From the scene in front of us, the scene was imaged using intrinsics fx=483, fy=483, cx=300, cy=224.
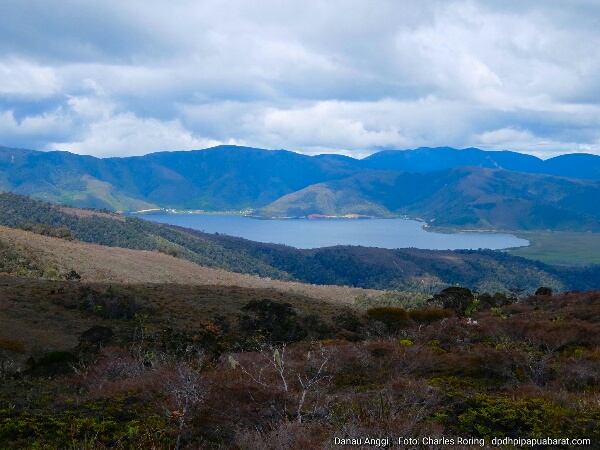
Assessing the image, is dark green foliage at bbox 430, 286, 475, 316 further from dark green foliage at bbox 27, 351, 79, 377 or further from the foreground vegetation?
dark green foliage at bbox 27, 351, 79, 377

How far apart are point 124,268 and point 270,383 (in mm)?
38447

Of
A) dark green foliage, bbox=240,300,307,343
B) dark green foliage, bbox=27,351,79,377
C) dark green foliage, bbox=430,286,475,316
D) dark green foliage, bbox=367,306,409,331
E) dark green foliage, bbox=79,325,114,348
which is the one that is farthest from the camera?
dark green foliage, bbox=430,286,475,316

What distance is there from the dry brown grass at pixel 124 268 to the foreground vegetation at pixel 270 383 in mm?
17493

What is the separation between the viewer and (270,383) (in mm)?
8570

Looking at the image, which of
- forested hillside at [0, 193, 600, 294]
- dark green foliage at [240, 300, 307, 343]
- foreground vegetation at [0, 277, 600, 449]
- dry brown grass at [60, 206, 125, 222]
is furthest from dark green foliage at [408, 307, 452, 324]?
dry brown grass at [60, 206, 125, 222]

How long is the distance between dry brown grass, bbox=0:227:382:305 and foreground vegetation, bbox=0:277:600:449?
1749 centimetres

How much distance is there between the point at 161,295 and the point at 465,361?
18.5m

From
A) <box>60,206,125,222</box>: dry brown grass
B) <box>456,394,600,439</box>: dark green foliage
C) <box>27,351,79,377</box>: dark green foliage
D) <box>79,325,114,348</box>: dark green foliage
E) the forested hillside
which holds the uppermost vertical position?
<box>60,206,125,222</box>: dry brown grass

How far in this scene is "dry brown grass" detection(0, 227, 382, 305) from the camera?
38156 mm

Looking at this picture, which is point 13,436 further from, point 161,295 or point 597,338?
point 161,295

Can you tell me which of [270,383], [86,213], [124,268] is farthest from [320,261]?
[270,383]

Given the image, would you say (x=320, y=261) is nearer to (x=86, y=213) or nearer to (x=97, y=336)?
(x=86, y=213)

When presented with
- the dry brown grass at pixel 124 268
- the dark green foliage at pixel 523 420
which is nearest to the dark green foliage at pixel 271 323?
the dark green foliage at pixel 523 420

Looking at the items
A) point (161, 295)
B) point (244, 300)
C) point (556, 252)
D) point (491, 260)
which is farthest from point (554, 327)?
point (556, 252)
